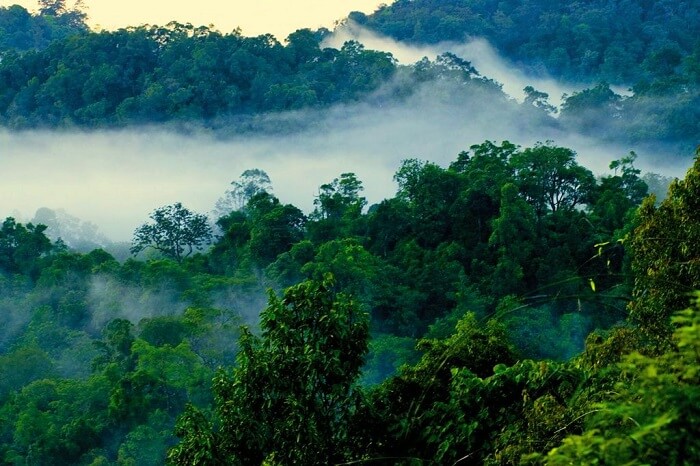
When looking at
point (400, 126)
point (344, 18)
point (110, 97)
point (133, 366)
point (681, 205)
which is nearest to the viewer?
point (681, 205)

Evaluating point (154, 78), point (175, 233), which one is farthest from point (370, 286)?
point (154, 78)

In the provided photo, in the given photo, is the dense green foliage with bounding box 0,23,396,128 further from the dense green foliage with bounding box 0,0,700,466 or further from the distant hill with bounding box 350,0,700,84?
the distant hill with bounding box 350,0,700,84

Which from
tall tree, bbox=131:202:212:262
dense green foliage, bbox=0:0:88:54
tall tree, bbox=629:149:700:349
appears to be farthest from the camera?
dense green foliage, bbox=0:0:88:54

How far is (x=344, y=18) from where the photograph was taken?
255ft

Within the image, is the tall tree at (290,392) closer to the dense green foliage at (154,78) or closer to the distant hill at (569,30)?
the dense green foliage at (154,78)

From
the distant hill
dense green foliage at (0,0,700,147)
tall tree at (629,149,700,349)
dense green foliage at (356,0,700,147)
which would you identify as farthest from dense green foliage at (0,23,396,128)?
tall tree at (629,149,700,349)

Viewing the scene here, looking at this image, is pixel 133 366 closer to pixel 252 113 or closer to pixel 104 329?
pixel 104 329

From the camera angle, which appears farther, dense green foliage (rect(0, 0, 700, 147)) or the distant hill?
the distant hill

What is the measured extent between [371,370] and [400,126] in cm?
4054

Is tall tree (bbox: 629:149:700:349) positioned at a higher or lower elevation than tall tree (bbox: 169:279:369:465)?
higher

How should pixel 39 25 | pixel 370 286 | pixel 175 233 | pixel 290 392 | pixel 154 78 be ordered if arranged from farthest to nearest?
pixel 39 25, pixel 154 78, pixel 175 233, pixel 370 286, pixel 290 392

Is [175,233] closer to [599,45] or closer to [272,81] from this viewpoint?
[272,81]

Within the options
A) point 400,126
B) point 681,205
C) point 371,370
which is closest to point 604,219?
point 371,370

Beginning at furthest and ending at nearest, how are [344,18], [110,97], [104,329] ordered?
[344,18] → [110,97] → [104,329]
